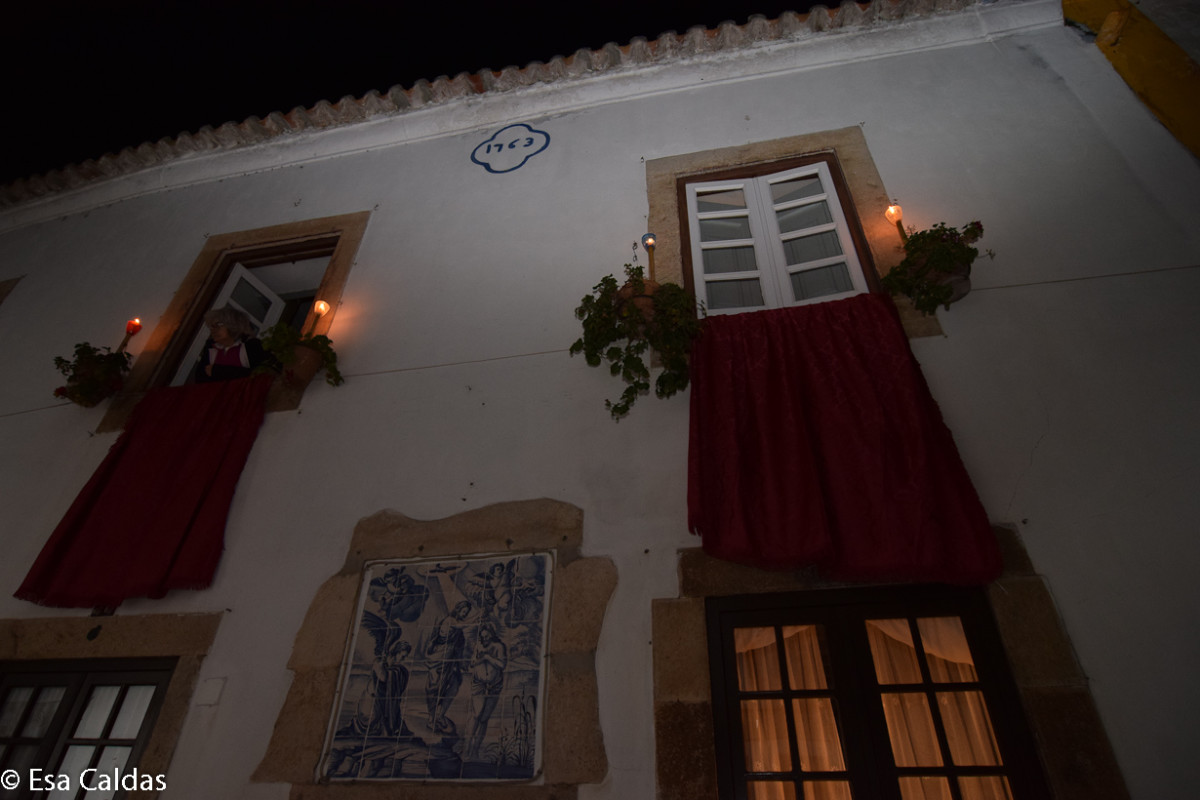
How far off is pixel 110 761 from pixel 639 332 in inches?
134

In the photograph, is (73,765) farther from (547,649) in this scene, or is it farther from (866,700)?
(866,700)

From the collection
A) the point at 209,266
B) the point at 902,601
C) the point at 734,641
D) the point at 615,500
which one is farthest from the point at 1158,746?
the point at 209,266

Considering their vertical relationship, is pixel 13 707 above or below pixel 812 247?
below

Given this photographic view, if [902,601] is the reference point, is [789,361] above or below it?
above

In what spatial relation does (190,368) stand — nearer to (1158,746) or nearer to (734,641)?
(734,641)

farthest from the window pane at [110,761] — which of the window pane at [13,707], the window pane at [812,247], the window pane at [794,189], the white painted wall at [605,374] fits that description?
the window pane at [794,189]

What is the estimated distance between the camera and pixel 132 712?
10.3 feet

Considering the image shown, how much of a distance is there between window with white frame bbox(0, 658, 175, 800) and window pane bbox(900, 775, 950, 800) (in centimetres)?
322

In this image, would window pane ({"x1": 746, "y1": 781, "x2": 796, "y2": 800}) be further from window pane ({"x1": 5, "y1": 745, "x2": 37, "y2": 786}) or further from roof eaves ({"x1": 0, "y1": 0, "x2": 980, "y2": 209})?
roof eaves ({"x1": 0, "y1": 0, "x2": 980, "y2": 209})

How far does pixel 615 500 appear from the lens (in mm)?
3158

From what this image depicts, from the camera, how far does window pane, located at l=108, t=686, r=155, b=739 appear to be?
3.08 m

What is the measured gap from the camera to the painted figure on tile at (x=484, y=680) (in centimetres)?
267

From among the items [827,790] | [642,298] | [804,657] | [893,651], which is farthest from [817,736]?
[642,298]

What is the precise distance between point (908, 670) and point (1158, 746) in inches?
31.3
